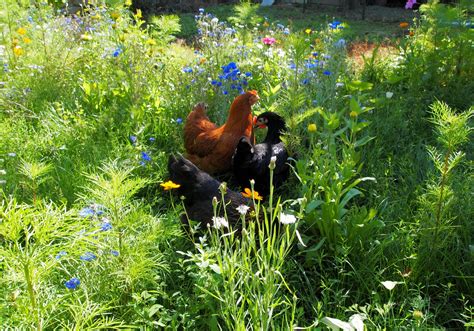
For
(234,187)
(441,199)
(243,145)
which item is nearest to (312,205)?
(441,199)

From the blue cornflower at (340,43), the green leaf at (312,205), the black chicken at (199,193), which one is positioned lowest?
the black chicken at (199,193)

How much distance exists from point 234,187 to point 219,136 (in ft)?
1.26

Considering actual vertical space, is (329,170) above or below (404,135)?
above

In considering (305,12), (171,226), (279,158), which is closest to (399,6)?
(305,12)

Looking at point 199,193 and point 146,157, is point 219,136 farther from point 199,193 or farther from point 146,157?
point 199,193

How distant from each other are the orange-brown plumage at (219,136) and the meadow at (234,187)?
0.89ft

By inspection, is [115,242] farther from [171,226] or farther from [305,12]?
[305,12]

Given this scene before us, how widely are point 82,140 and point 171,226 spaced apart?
162cm

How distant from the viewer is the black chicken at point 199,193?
2.53 metres

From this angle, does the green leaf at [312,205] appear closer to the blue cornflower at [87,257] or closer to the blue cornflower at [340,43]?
the blue cornflower at [87,257]

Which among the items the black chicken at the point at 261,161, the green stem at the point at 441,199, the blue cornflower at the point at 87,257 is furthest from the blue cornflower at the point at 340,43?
the blue cornflower at the point at 87,257

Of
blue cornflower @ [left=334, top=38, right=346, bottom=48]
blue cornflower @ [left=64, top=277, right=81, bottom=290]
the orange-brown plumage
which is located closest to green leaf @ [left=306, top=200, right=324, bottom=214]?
the orange-brown plumage

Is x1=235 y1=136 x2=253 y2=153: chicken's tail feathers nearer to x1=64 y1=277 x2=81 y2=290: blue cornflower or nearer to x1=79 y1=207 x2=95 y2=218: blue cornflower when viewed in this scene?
x1=79 y1=207 x2=95 y2=218: blue cornflower

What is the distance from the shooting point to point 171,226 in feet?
7.72
